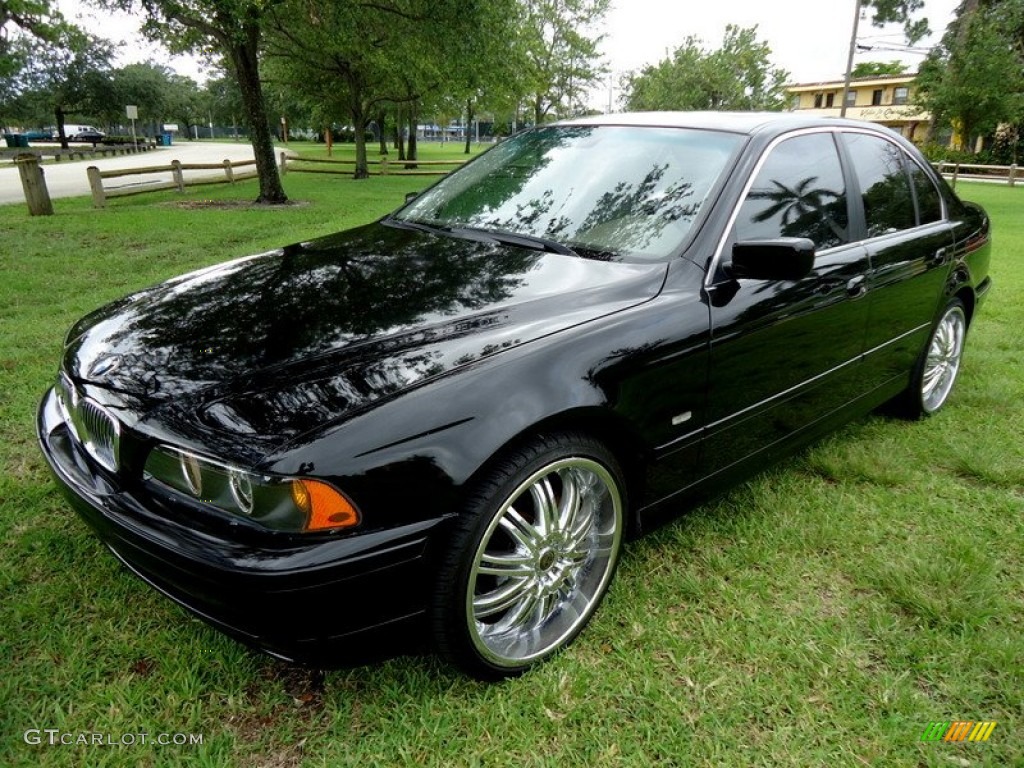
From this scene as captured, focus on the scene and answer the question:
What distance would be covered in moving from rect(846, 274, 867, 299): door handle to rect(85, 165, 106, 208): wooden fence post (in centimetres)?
1281

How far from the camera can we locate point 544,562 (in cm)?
205

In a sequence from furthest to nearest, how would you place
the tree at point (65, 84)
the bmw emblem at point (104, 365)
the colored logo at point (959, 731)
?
the tree at point (65, 84)
the bmw emblem at point (104, 365)
the colored logo at point (959, 731)

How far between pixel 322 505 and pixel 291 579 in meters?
0.17

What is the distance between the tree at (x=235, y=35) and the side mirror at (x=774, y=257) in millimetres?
10878

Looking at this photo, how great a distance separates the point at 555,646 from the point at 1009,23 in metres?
30.7

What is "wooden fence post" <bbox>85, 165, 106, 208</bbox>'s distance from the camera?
12.1 m

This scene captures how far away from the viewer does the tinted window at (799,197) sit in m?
Answer: 2.54

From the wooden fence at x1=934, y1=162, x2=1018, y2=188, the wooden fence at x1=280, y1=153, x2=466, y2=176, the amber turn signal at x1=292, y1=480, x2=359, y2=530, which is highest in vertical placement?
the amber turn signal at x1=292, y1=480, x2=359, y2=530

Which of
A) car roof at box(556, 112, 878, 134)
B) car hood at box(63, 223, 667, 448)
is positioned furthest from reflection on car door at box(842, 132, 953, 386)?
car hood at box(63, 223, 667, 448)

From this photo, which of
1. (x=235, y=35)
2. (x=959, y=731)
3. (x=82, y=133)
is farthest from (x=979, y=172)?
(x=82, y=133)

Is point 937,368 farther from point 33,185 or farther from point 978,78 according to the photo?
point 978,78

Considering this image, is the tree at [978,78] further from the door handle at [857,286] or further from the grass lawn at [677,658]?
the door handle at [857,286]

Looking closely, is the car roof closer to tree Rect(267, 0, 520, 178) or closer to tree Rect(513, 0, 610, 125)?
tree Rect(267, 0, 520, 178)

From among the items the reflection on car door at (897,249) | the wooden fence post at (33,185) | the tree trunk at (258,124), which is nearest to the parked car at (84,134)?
the tree trunk at (258,124)
